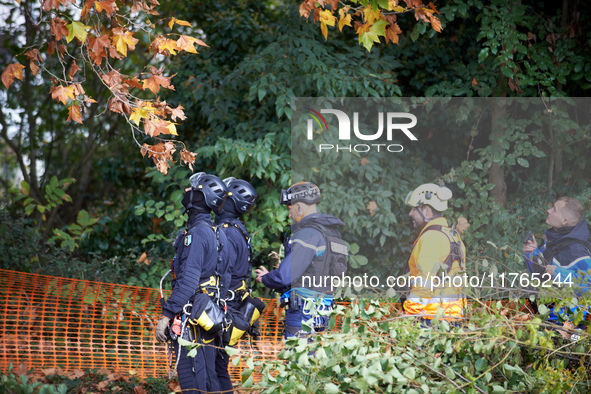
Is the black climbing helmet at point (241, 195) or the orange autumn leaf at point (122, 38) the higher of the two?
the orange autumn leaf at point (122, 38)

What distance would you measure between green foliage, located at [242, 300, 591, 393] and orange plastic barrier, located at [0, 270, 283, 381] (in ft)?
11.1

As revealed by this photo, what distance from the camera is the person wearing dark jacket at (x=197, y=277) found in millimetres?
3746

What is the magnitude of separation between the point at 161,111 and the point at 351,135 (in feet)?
9.87

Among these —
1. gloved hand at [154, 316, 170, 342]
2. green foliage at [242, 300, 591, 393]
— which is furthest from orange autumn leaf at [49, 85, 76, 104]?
green foliage at [242, 300, 591, 393]

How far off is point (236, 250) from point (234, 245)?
0.14 ft

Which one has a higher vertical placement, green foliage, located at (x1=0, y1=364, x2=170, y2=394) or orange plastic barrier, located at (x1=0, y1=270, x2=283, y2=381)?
orange plastic barrier, located at (x1=0, y1=270, x2=283, y2=381)

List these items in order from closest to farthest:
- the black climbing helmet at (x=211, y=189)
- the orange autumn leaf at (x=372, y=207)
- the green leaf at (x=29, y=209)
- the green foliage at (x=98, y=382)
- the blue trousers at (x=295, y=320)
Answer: the black climbing helmet at (x=211, y=189), the blue trousers at (x=295, y=320), the green foliage at (x=98, y=382), the orange autumn leaf at (x=372, y=207), the green leaf at (x=29, y=209)

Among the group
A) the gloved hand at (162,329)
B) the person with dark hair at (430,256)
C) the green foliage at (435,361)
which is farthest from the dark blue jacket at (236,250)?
the green foliage at (435,361)

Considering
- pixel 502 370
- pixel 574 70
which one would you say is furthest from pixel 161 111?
pixel 574 70

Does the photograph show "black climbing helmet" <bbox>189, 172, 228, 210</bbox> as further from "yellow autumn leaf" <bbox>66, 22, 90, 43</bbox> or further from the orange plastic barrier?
the orange plastic barrier

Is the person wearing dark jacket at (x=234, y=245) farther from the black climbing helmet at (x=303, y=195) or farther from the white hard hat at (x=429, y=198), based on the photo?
the white hard hat at (x=429, y=198)

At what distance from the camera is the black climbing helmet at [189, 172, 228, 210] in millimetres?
4027

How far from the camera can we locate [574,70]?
654 cm

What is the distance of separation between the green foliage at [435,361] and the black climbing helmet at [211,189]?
1.96 metres
